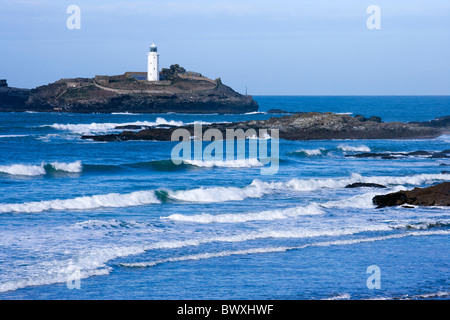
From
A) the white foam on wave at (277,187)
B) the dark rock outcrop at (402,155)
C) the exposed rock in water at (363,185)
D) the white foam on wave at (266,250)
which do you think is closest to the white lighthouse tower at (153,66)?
the dark rock outcrop at (402,155)

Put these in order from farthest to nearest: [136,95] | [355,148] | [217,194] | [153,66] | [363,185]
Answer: [153,66] < [136,95] < [355,148] < [363,185] < [217,194]

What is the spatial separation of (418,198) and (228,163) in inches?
583

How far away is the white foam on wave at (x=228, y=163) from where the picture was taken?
32500 millimetres

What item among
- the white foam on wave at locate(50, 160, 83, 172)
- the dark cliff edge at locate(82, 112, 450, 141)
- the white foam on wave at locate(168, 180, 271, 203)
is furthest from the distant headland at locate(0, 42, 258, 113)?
the white foam on wave at locate(168, 180, 271, 203)

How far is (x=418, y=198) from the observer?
64.4 feet

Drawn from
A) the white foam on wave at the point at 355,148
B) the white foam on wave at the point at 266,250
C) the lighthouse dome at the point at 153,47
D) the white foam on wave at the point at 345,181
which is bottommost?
the white foam on wave at the point at 355,148

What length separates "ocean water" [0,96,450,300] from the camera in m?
10.3

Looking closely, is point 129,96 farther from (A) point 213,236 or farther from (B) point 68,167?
(A) point 213,236

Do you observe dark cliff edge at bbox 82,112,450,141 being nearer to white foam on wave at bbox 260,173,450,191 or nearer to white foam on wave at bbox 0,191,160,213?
white foam on wave at bbox 260,173,450,191

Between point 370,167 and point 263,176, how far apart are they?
7162 millimetres

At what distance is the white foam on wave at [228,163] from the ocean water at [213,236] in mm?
2257

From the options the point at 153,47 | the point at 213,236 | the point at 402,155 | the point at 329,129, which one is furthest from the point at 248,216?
the point at 153,47

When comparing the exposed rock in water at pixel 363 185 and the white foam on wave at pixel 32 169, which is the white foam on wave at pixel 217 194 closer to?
the exposed rock in water at pixel 363 185

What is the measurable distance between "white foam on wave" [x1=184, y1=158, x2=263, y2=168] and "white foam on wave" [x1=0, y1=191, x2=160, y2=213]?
11054 mm
